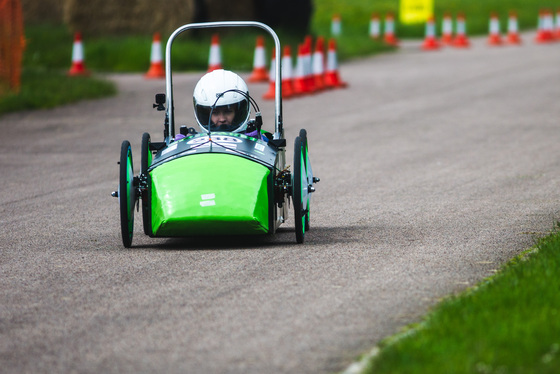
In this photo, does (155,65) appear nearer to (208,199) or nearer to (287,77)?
(287,77)

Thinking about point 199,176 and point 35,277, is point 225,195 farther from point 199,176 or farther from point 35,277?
point 35,277

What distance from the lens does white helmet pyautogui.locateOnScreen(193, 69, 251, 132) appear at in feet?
27.1

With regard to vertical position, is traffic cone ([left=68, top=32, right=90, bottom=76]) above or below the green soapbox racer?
below

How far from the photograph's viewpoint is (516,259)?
6938 mm

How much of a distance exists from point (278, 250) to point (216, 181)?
613mm

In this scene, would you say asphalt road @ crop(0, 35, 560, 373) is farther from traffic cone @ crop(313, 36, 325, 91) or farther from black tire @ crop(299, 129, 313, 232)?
traffic cone @ crop(313, 36, 325, 91)

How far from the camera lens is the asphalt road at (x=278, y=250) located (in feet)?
17.0

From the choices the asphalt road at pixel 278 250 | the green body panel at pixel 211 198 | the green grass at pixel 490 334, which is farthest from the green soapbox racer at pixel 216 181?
the green grass at pixel 490 334

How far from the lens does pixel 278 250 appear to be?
24.3 ft

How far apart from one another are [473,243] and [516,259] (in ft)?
2.27

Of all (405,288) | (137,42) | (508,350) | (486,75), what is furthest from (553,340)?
(137,42)

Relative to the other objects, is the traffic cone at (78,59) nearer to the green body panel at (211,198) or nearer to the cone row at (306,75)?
the cone row at (306,75)

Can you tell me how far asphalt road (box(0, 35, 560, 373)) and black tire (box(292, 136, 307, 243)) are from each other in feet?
0.43

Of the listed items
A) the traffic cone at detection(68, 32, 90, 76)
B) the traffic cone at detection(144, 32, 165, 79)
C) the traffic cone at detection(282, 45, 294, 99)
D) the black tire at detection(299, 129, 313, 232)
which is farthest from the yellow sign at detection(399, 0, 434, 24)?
the black tire at detection(299, 129, 313, 232)
